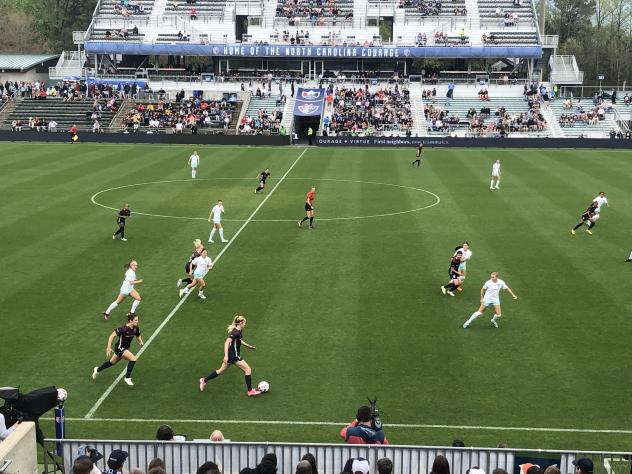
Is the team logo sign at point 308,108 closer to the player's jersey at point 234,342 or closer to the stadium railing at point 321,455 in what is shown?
the player's jersey at point 234,342

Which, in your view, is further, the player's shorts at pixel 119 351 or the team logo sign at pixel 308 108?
the team logo sign at pixel 308 108

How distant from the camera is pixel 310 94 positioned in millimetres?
79938

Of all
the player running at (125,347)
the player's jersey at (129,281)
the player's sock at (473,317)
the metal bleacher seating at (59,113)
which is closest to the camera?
the player running at (125,347)

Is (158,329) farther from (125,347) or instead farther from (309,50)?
(309,50)

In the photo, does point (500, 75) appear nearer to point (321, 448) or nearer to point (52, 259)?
point (52, 259)

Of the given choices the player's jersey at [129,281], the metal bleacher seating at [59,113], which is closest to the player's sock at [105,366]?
the player's jersey at [129,281]

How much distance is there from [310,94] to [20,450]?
241 feet

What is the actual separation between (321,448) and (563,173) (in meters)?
41.1

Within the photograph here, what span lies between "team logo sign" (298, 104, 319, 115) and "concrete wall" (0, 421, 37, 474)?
6916 centimetres

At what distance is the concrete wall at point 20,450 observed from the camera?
814 cm

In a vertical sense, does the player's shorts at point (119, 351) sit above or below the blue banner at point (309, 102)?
below

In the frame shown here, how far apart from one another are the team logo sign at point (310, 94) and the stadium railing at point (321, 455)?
70043mm

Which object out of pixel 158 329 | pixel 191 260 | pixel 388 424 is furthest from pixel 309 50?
pixel 388 424

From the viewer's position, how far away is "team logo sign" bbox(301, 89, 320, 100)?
260 ft
